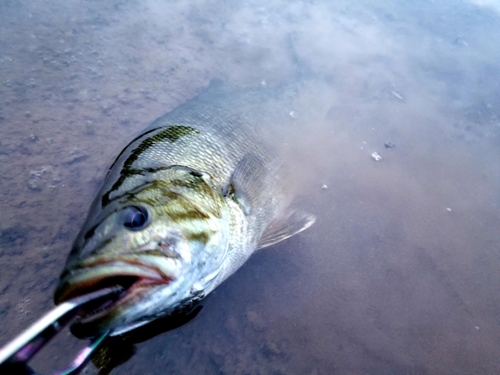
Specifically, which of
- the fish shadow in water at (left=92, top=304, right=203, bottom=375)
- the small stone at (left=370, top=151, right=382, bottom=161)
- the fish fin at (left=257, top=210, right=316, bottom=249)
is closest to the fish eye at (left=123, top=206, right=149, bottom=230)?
the fish shadow in water at (left=92, top=304, right=203, bottom=375)

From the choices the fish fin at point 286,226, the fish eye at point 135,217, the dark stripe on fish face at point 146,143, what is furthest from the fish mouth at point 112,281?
the fish fin at point 286,226

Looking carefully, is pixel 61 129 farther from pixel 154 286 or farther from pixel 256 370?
pixel 256 370

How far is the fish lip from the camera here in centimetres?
127

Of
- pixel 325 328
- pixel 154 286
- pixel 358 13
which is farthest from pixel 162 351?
pixel 358 13

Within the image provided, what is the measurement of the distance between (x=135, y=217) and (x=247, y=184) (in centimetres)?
102

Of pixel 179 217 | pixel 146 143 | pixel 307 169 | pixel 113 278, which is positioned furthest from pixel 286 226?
pixel 113 278

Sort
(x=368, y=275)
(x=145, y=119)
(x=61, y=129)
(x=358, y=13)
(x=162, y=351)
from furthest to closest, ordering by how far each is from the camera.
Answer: (x=358, y=13) < (x=145, y=119) < (x=61, y=129) < (x=368, y=275) < (x=162, y=351)

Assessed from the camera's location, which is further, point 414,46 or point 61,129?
point 414,46

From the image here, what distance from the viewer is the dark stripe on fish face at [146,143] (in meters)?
1.80

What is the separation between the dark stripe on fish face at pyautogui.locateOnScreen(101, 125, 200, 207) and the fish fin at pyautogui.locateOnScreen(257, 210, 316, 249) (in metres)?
0.91

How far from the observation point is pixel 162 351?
1815 mm

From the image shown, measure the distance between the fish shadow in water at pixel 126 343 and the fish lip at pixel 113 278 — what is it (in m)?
0.51

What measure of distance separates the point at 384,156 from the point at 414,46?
9.93 feet

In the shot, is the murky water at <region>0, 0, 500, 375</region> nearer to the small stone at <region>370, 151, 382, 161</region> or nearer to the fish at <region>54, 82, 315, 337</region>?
the small stone at <region>370, 151, 382, 161</region>
